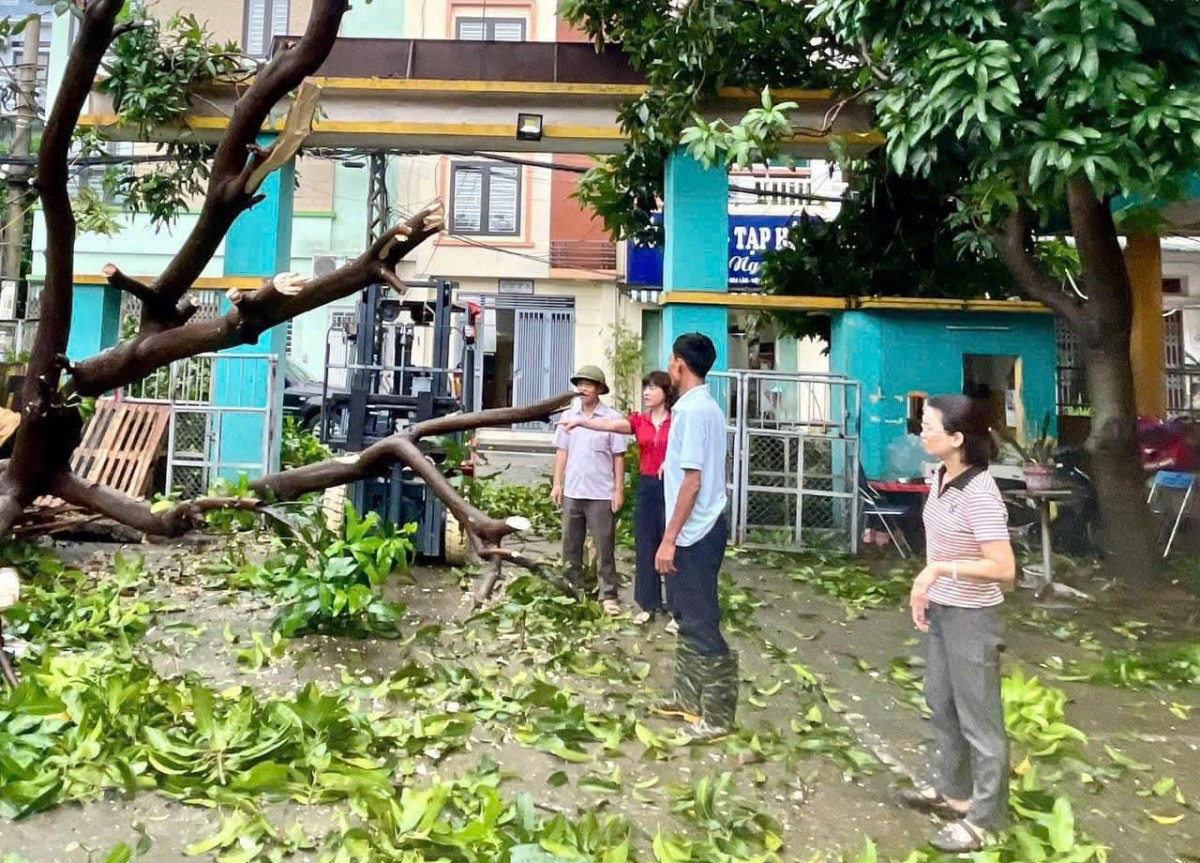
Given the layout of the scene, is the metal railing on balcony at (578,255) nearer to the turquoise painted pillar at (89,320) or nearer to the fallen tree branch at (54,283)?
the turquoise painted pillar at (89,320)

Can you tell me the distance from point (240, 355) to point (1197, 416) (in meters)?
11.3

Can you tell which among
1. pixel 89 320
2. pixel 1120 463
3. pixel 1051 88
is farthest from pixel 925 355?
pixel 89 320

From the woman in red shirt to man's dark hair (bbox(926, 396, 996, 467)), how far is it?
8.42ft

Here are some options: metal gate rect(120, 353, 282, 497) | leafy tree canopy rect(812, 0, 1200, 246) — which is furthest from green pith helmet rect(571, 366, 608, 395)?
metal gate rect(120, 353, 282, 497)

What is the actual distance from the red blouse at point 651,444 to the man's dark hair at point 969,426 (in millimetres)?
2589

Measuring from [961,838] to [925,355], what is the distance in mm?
6447

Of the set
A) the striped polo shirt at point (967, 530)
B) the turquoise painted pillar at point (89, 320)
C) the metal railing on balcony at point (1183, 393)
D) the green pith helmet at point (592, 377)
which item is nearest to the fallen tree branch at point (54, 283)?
the green pith helmet at point (592, 377)

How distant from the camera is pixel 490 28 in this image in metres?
18.0

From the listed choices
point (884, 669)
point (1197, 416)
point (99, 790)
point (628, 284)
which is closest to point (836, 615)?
point (884, 669)

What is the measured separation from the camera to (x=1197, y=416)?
11109mm

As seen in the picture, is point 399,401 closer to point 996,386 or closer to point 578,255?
point 996,386

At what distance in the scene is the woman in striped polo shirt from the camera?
3.08 metres

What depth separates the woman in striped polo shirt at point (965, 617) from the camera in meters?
3.08

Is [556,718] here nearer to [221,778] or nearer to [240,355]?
[221,778]
